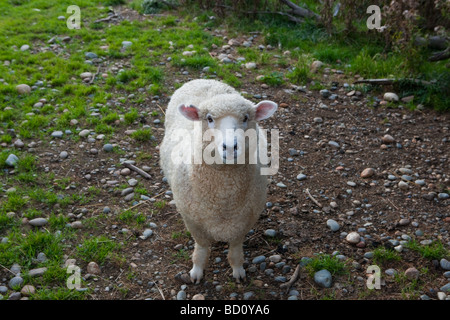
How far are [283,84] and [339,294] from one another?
385 centimetres

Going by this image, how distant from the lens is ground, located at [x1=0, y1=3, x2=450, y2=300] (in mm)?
3922

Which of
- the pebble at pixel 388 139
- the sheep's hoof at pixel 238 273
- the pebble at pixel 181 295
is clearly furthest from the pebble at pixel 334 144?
the pebble at pixel 181 295

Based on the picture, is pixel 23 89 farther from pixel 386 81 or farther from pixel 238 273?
pixel 386 81

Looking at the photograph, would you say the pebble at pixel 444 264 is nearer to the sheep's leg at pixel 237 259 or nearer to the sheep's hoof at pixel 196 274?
the sheep's leg at pixel 237 259

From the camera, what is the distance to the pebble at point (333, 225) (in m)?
4.42

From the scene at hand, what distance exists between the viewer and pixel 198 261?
12.8ft

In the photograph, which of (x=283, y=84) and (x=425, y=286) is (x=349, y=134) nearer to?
(x=283, y=84)

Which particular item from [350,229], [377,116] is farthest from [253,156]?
[377,116]

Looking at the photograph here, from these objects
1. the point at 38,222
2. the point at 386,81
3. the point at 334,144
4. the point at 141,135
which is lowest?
the point at 38,222

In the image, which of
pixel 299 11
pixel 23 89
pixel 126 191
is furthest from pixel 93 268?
pixel 299 11

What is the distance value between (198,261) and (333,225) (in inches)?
56.2

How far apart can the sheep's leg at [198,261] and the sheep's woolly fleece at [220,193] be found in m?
0.09

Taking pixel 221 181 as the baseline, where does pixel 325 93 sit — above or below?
below

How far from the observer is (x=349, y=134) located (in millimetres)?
5836
